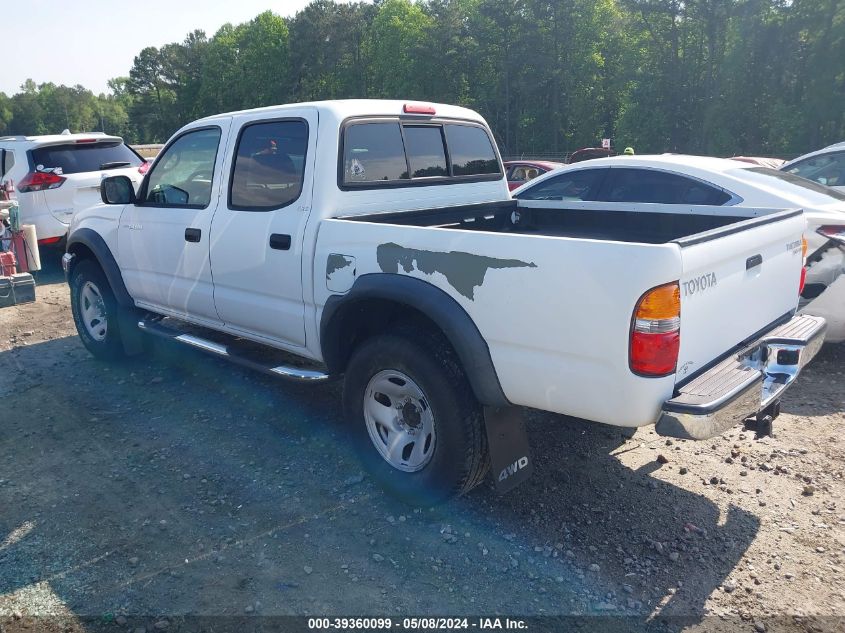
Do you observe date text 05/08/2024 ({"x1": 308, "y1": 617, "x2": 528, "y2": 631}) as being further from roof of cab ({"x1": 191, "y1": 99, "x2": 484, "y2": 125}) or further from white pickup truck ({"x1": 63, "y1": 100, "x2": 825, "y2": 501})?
roof of cab ({"x1": 191, "y1": 99, "x2": 484, "y2": 125})

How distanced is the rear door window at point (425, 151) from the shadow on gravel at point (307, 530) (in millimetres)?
1826

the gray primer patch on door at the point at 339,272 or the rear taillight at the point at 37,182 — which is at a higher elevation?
the rear taillight at the point at 37,182

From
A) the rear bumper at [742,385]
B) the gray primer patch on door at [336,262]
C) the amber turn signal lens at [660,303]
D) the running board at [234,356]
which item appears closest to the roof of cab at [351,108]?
the gray primer patch on door at [336,262]

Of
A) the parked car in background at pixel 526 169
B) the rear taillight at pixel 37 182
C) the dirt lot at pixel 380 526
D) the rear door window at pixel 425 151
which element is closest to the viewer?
the dirt lot at pixel 380 526

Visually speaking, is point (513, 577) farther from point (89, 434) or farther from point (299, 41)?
point (299, 41)

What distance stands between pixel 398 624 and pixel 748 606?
149 centimetres

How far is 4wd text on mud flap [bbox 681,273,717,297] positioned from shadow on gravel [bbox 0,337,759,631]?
1312 millimetres

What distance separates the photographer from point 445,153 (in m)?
5.01

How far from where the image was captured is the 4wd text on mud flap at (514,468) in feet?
11.4

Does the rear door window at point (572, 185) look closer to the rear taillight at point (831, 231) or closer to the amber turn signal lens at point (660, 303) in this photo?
the rear taillight at point (831, 231)

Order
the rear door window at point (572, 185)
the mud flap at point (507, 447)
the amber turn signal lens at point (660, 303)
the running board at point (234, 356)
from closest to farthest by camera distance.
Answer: the amber turn signal lens at point (660, 303) → the mud flap at point (507, 447) → the running board at point (234, 356) → the rear door window at point (572, 185)

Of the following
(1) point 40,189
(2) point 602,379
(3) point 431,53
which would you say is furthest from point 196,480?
(3) point 431,53

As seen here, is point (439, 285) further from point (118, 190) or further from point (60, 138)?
point (60, 138)

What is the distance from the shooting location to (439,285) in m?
3.34
